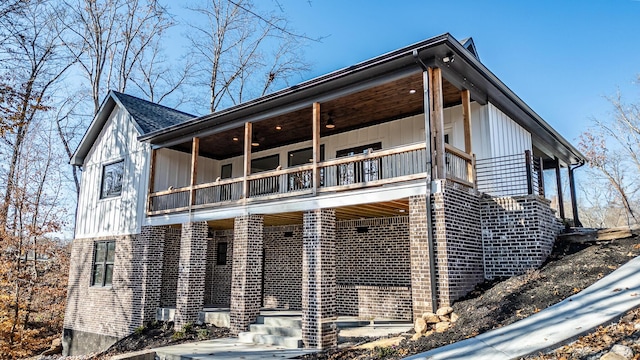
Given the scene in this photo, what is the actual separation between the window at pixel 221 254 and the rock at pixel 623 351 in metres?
13.1

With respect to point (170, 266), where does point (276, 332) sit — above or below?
below

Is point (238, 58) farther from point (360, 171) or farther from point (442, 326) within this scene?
point (442, 326)

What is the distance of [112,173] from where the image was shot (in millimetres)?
16375

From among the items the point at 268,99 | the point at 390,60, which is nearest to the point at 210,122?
the point at 268,99

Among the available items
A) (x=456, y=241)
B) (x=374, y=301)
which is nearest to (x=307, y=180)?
(x=374, y=301)

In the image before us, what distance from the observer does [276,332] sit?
1032 centimetres

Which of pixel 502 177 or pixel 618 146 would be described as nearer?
pixel 502 177

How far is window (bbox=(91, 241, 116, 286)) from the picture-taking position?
15.2 metres

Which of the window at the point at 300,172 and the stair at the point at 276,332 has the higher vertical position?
the window at the point at 300,172

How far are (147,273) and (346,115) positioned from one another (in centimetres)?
798

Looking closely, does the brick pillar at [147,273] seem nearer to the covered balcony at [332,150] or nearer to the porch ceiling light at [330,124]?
the covered balcony at [332,150]

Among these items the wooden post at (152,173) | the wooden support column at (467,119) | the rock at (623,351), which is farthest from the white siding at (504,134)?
the wooden post at (152,173)

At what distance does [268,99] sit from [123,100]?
8.08 metres

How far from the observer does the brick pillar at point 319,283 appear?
9180 mm
